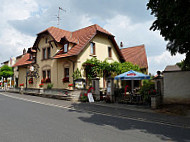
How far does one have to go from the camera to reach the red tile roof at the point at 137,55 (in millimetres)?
25062

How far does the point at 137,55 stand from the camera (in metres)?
27.1

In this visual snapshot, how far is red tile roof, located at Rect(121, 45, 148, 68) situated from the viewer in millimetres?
25062

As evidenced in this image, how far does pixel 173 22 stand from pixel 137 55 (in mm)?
20163

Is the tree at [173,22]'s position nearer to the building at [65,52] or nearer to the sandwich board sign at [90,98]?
the sandwich board sign at [90,98]

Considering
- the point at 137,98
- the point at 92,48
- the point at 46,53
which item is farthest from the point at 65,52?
the point at 137,98

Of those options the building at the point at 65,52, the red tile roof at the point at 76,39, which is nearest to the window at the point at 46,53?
the building at the point at 65,52

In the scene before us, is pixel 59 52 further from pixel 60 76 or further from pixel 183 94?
pixel 183 94

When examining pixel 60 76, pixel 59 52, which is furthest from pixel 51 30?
pixel 60 76

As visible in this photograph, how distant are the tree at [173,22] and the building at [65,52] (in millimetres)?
9405

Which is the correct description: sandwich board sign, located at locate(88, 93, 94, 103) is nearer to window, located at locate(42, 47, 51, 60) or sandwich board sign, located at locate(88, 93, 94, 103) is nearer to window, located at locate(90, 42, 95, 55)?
window, located at locate(90, 42, 95, 55)

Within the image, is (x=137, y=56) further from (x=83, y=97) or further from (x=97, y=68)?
(x=83, y=97)

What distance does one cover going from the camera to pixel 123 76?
12.2m

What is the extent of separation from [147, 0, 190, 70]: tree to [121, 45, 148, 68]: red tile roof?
16818 mm

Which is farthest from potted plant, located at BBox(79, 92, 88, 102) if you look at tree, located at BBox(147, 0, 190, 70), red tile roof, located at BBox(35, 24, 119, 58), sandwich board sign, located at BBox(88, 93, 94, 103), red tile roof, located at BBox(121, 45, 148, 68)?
red tile roof, located at BBox(121, 45, 148, 68)
